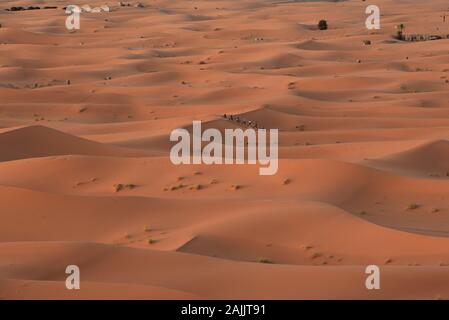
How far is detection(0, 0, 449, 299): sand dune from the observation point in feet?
19.0

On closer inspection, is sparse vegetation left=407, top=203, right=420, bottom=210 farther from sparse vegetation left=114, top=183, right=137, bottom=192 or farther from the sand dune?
sparse vegetation left=114, top=183, right=137, bottom=192

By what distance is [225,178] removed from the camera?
29.6 ft

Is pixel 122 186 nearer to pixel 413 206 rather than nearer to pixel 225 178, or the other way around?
pixel 225 178

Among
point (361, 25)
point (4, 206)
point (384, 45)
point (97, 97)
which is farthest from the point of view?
point (361, 25)

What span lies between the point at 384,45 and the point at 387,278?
18587 millimetres

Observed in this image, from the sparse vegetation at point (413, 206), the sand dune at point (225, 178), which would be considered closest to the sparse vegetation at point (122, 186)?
the sand dune at point (225, 178)

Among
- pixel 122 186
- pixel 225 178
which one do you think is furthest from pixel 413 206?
pixel 122 186

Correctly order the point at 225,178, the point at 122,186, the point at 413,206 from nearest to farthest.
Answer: the point at 413,206 < the point at 122,186 < the point at 225,178

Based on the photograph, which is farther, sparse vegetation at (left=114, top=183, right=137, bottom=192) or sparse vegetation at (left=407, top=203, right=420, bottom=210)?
sparse vegetation at (left=114, top=183, right=137, bottom=192)

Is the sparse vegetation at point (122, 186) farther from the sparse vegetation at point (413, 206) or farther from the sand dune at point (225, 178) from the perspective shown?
the sparse vegetation at point (413, 206)

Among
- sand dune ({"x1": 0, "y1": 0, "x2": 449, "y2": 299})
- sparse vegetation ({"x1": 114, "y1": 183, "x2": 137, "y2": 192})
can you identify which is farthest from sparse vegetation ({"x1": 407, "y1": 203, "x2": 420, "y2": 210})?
sparse vegetation ({"x1": 114, "y1": 183, "x2": 137, "y2": 192})

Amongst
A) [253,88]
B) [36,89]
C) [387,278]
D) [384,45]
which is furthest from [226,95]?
[387,278]

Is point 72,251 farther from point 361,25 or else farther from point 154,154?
point 361,25
